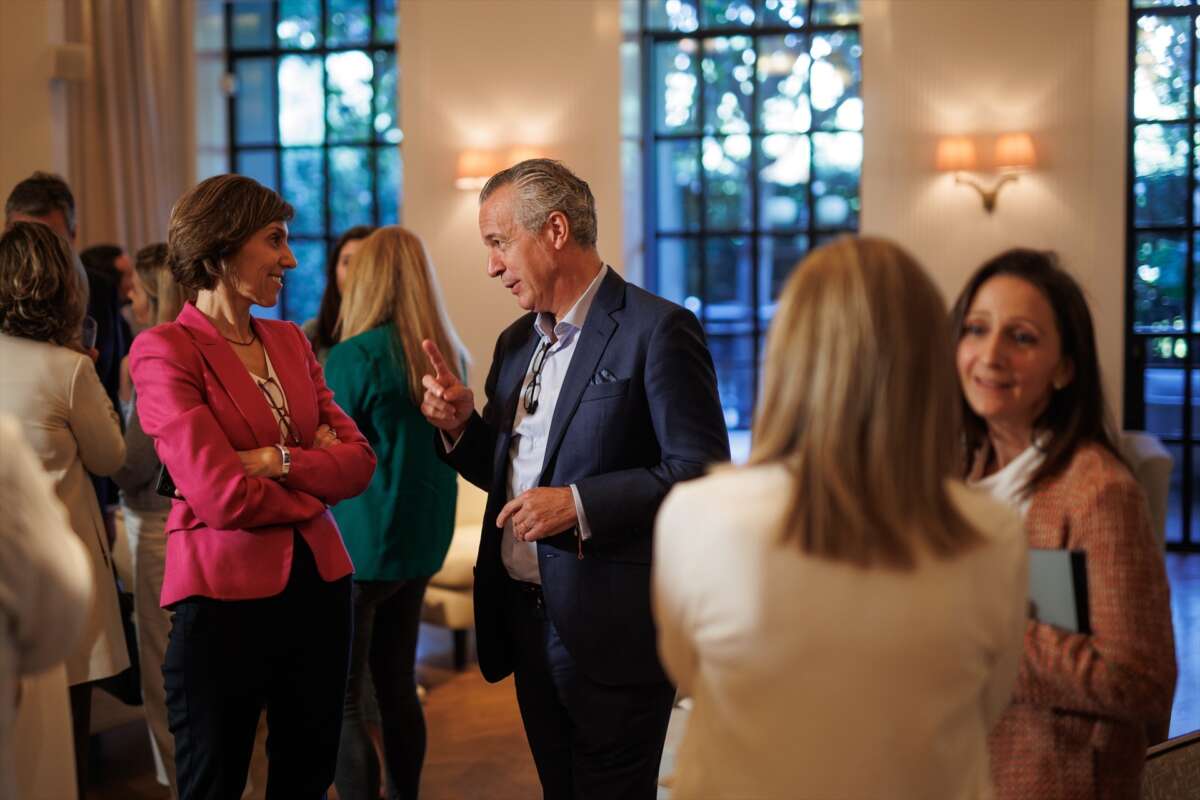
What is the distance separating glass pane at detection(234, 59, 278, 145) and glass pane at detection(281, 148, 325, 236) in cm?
25

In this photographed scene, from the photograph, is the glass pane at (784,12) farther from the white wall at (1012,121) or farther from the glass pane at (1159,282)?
the glass pane at (1159,282)

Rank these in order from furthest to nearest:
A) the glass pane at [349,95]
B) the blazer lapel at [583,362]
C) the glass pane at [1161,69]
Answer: the glass pane at [349,95] < the glass pane at [1161,69] < the blazer lapel at [583,362]

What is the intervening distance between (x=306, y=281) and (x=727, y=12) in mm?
4081

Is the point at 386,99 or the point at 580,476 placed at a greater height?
the point at 386,99

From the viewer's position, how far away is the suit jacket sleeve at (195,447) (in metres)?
2.47

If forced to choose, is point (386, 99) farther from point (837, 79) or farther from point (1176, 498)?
point (1176, 498)

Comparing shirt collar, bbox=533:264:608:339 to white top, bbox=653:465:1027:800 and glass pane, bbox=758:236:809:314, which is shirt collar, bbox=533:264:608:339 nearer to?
white top, bbox=653:465:1027:800

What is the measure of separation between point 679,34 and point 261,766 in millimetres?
6887

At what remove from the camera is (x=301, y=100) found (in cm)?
1002

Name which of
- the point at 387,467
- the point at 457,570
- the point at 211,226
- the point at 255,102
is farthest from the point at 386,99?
the point at 211,226

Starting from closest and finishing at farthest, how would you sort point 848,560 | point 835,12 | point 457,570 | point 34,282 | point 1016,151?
1. point 848,560
2. point 34,282
3. point 457,570
4. point 1016,151
5. point 835,12

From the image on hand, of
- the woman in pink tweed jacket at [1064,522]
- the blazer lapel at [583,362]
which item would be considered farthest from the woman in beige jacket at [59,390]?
the woman in pink tweed jacket at [1064,522]

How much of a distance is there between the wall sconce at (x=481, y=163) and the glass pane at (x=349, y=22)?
202cm

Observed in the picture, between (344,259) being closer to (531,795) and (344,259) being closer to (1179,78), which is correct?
(531,795)
